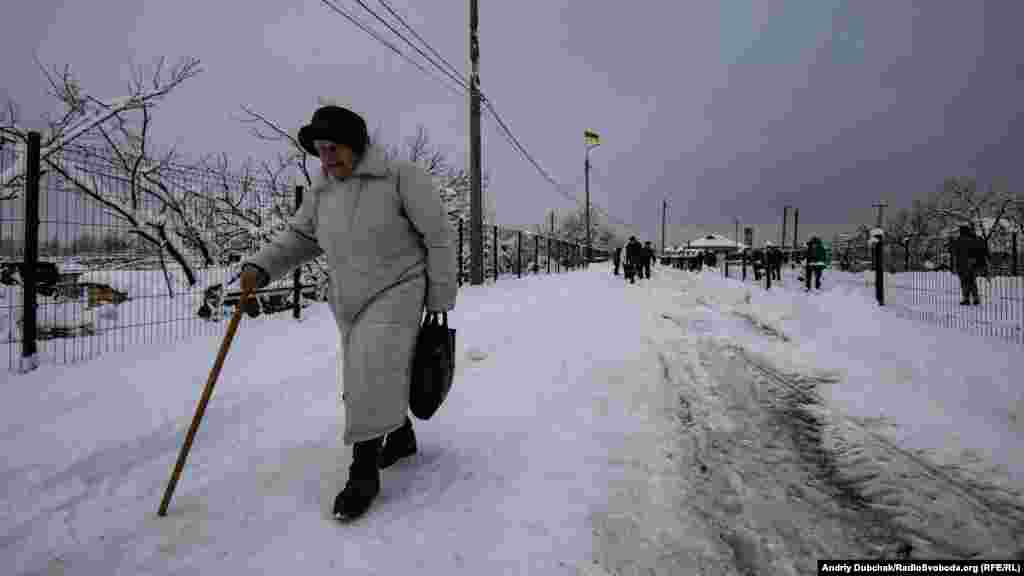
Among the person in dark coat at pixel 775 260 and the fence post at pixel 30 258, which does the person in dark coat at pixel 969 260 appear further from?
the fence post at pixel 30 258

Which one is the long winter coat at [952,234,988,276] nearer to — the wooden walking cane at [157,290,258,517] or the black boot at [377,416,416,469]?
the black boot at [377,416,416,469]

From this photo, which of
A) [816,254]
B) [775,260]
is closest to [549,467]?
[816,254]

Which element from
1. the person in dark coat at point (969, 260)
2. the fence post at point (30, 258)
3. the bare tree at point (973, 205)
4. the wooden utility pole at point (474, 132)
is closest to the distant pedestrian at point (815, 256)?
the person in dark coat at point (969, 260)

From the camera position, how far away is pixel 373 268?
6.21ft

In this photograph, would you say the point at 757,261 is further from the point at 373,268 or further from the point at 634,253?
the point at 373,268

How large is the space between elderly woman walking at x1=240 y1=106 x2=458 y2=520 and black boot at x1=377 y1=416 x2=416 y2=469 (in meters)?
0.24

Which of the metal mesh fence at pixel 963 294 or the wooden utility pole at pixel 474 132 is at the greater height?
the wooden utility pole at pixel 474 132

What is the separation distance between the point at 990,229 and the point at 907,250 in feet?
138

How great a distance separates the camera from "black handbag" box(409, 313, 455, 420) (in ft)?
6.30

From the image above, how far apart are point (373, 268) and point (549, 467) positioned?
4.06 ft

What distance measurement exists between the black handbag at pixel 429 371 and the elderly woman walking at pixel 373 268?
4cm

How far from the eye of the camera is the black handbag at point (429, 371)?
6.30ft

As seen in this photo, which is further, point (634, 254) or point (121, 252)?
point (634, 254)

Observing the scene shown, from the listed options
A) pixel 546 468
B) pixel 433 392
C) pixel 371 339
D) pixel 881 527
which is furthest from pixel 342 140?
pixel 881 527
